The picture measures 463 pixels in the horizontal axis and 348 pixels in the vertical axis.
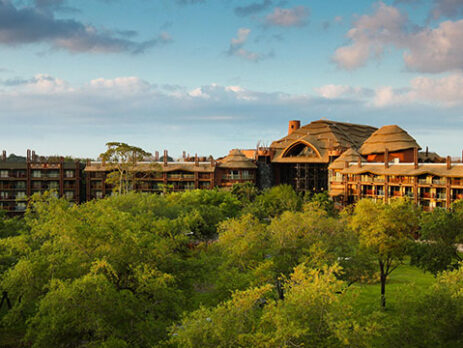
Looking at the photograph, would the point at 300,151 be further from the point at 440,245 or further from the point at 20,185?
the point at 440,245

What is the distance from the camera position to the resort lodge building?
88.0 m

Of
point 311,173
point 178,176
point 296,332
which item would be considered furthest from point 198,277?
point 311,173

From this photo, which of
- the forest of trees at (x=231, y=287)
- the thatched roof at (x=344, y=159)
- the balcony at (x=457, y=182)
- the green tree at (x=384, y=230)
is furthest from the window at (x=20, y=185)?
the balcony at (x=457, y=182)

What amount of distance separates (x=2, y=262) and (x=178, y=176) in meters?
68.1

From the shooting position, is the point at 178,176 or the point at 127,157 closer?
the point at 127,157

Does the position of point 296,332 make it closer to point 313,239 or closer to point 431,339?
point 431,339

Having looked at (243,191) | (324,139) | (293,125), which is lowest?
(243,191)

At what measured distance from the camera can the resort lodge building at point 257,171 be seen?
88.0 meters

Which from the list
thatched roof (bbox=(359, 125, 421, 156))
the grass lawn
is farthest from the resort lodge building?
the grass lawn

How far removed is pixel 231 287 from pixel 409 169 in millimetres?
56311

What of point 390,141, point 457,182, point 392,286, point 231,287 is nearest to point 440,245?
point 392,286

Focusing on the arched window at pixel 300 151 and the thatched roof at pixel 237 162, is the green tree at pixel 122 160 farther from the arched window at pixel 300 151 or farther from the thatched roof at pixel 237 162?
the arched window at pixel 300 151

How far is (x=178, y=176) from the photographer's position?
98.1m

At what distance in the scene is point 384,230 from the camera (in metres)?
39.7
